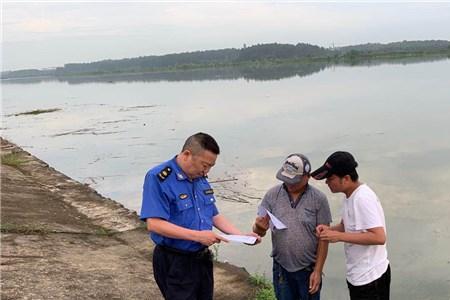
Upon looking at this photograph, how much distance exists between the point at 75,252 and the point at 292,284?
159 inches

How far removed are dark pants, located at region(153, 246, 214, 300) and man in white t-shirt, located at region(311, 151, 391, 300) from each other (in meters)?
0.78

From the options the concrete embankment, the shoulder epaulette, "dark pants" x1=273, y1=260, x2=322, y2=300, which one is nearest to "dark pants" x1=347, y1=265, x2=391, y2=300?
"dark pants" x1=273, y1=260, x2=322, y2=300

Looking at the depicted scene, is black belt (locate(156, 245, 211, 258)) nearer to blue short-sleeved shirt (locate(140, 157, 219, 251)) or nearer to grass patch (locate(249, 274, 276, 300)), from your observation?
blue short-sleeved shirt (locate(140, 157, 219, 251))

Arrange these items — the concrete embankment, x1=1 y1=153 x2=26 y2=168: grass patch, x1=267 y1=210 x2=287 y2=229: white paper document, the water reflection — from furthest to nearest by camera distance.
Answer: the water reflection → x1=1 y1=153 x2=26 y2=168: grass patch → the concrete embankment → x1=267 y1=210 x2=287 y2=229: white paper document

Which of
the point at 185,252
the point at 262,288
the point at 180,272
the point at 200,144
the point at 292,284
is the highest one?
the point at 200,144

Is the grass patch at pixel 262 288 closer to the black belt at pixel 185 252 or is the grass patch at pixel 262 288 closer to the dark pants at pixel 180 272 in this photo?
the dark pants at pixel 180 272

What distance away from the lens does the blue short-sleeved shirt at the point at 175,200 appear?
276 centimetres

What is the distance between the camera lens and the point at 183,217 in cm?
286

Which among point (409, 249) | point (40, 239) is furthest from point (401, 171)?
point (40, 239)

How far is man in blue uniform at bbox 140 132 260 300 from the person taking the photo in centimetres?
275

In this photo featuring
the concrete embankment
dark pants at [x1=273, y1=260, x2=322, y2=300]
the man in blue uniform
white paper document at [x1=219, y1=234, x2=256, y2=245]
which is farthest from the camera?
the concrete embankment

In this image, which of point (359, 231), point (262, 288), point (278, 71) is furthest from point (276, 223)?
point (278, 71)

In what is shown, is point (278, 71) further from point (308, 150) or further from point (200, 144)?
point (200, 144)

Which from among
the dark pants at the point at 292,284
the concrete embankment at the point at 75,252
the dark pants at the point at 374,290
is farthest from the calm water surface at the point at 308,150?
the dark pants at the point at 374,290
